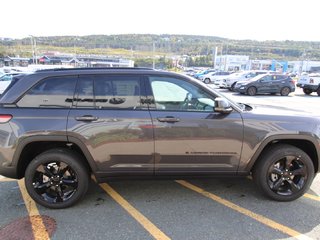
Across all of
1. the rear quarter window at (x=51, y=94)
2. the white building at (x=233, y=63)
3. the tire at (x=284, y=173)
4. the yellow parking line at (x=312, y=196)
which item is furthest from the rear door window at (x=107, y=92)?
the white building at (x=233, y=63)

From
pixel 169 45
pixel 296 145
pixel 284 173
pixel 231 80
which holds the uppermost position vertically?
pixel 169 45

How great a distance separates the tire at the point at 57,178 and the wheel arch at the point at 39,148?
0.09 m

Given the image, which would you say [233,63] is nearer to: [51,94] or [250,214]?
[250,214]

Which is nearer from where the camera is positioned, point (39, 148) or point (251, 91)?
point (39, 148)

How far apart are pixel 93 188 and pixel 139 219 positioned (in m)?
1.13

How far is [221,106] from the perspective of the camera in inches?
131

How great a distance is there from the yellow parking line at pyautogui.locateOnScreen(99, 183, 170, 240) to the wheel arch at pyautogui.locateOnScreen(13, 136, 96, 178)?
22.2 inches

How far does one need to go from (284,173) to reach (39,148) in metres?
3.18

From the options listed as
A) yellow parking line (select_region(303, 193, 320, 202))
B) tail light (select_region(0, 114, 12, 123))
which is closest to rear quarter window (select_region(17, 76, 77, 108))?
tail light (select_region(0, 114, 12, 123))

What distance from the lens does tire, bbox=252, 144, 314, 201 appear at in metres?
3.58

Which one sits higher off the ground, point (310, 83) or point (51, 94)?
point (51, 94)

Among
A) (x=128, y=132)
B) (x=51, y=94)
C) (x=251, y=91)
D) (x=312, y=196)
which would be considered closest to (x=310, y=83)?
(x=251, y=91)

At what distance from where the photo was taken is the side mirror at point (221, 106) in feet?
10.9

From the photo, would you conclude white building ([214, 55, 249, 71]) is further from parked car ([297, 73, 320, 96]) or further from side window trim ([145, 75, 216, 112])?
side window trim ([145, 75, 216, 112])
